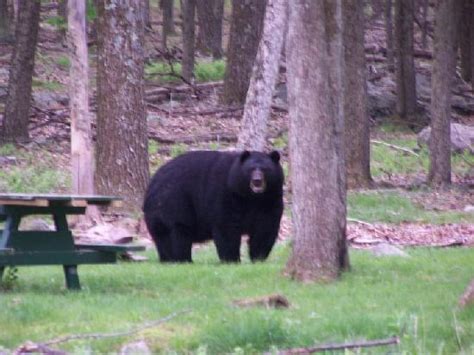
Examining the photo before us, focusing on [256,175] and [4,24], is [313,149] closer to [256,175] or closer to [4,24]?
[256,175]

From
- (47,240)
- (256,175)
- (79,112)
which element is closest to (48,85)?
(79,112)

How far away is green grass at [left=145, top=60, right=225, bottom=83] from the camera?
35781 mm

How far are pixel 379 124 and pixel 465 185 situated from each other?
8.67m

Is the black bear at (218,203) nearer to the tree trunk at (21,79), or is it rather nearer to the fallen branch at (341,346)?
the fallen branch at (341,346)

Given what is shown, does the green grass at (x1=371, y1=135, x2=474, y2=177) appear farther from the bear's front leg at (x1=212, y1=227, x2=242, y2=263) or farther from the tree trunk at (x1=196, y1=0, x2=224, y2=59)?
the tree trunk at (x1=196, y1=0, x2=224, y2=59)

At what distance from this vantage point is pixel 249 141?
64.1 feet

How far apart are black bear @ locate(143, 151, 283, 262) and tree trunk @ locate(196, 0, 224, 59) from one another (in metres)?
27.2

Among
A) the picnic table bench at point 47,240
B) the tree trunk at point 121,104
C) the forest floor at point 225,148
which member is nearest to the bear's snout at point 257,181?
the picnic table bench at point 47,240

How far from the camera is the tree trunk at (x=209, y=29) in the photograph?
41781 mm

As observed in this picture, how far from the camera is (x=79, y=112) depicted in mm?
16922

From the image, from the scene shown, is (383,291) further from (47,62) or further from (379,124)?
(47,62)

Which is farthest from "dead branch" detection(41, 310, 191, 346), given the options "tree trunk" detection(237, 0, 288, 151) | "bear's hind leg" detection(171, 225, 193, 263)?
"tree trunk" detection(237, 0, 288, 151)

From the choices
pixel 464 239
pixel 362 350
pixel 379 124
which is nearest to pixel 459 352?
pixel 362 350

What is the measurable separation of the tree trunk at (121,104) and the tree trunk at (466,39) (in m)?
18.4
